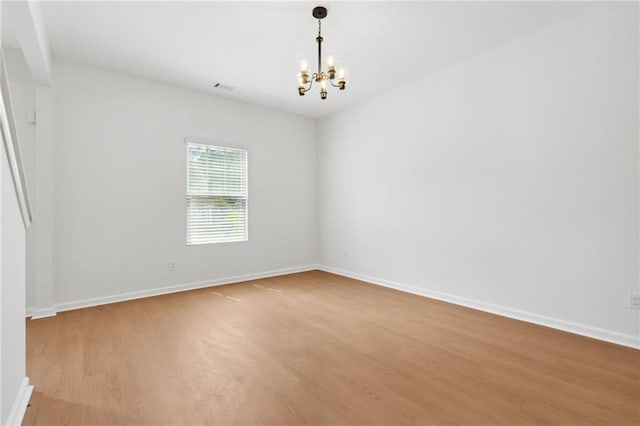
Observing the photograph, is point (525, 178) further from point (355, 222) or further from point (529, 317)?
point (355, 222)

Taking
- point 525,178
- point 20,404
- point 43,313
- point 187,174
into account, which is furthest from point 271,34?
point 43,313

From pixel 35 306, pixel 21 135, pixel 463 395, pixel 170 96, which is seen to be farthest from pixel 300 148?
pixel 463 395

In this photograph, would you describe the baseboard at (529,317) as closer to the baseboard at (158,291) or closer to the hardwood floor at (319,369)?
the hardwood floor at (319,369)

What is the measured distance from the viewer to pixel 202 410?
170cm

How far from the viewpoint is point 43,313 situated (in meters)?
3.19

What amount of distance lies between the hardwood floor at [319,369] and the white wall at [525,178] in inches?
17.1

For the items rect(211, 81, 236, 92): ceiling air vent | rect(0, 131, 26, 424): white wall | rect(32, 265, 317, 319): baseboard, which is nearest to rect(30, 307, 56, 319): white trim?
rect(32, 265, 317, 319): baseboard

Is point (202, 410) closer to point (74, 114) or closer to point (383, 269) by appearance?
point (383, 269)

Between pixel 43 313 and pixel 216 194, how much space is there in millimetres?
2368

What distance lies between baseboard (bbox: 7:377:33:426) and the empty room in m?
0.03

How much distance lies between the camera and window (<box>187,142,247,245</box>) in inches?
171

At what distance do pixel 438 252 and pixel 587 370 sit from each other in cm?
187

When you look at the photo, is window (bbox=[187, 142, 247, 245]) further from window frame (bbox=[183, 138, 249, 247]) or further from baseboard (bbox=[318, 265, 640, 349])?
baseboard (bbox=[318, 265, 640, 349])

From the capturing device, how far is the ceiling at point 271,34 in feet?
8.65
